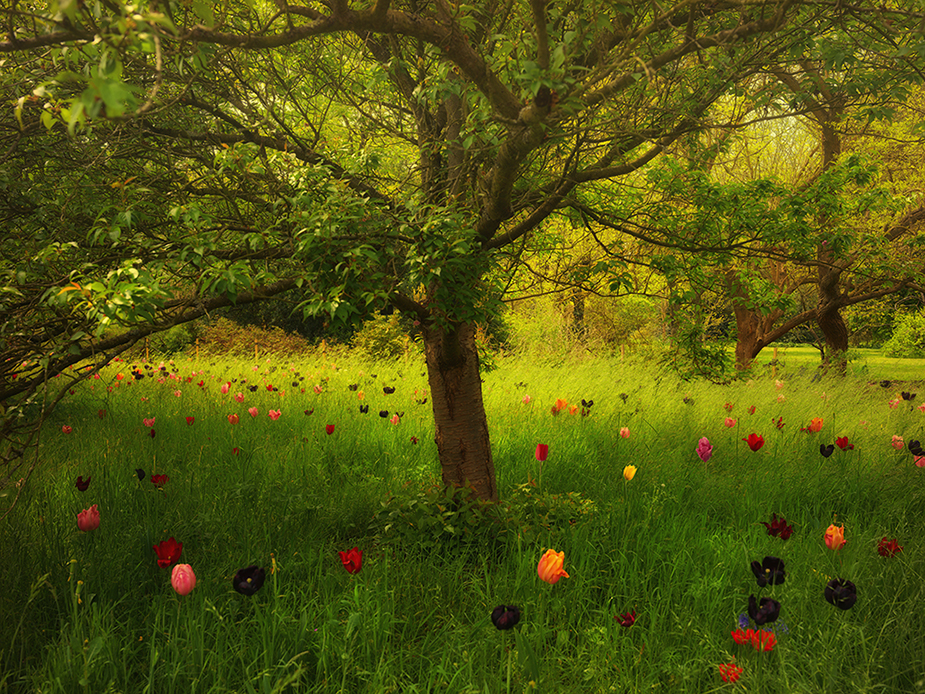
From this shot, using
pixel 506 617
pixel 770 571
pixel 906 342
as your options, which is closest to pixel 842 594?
pixel 770 571

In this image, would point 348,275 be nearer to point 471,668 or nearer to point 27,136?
point 471,668

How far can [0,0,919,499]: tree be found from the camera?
6.83 feet

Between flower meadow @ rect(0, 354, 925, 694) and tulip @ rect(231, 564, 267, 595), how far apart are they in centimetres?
1

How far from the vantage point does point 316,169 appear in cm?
248

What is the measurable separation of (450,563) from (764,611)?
5.52 feet

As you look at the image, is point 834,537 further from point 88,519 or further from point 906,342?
point 906,342

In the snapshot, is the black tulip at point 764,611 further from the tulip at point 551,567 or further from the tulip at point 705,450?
the tulip at point 705,450

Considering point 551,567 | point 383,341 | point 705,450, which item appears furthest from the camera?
point 383,341

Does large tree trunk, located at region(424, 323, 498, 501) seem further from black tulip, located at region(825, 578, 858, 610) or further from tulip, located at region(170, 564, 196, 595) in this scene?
black tulip, located at region(825, 578, 858, 610)

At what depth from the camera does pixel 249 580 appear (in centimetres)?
214

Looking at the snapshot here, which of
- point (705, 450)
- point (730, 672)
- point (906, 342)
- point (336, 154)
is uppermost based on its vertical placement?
point (336, 154)

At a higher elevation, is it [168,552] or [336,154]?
[336,154]

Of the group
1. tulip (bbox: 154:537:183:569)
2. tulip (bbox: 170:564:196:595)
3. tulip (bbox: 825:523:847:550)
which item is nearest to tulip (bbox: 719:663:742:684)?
tulip (bbox: 825:523:847:550)

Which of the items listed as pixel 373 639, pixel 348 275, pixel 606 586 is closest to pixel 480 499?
pixel 606 586
